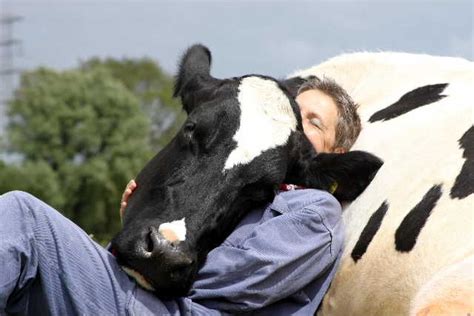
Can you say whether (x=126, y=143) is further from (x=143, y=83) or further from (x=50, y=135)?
(x=143, y=83)

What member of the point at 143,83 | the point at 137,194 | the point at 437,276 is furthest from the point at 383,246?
the point at 143,83

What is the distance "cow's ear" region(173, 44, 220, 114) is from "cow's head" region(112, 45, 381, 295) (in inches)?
1.2

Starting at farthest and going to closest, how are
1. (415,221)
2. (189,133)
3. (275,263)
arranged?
(189,133), (275,263), (415,221)

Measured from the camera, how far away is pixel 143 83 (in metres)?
59.9

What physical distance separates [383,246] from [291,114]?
30.8 inches

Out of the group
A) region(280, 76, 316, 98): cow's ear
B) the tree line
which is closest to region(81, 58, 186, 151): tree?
the tree line

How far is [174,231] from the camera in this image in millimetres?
3885

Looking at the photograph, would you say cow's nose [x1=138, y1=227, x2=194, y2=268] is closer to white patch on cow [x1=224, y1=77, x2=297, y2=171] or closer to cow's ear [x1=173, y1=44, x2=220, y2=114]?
white patch on cow [x1=224, y1=77, x2=297, y2=171]

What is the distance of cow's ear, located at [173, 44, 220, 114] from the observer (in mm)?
4715

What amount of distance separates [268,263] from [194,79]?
48.5 inches

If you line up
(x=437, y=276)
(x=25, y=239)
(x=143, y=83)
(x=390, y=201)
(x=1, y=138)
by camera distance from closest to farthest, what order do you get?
(x=437, y=276) < (x=25, y=239) < (x=390, y=201) < (x=1, y=138) < (x=143, y=83)

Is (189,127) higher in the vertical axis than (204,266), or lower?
higher

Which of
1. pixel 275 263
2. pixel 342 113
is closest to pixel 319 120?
pixel 342 113

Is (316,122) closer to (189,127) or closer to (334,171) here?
(334,171)
